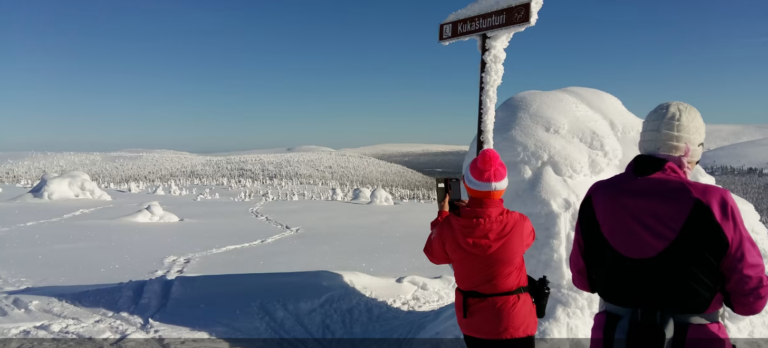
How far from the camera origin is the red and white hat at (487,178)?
2.67 meters

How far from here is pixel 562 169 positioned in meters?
5.53

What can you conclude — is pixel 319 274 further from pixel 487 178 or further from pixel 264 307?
pixel 487 178

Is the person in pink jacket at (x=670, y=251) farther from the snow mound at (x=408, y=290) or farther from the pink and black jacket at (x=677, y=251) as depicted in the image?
the snow mound at (x=408, y=290)

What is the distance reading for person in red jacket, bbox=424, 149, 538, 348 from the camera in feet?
8.66

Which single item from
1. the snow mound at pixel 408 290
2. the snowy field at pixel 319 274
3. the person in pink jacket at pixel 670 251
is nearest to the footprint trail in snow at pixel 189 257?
the snowy field at pixel 319 274

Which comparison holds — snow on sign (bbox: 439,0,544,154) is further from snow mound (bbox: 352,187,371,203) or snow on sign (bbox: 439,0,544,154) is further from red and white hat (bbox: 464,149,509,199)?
snow mound (bbox: 352,187,371,203)

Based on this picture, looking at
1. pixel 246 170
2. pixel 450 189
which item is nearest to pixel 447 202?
pixel 450 189

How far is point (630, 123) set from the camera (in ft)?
20.2

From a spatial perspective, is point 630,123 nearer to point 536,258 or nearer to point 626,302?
point 536,258

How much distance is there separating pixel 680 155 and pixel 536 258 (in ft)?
11.3

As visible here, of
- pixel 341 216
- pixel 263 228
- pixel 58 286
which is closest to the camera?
pixel 58 286

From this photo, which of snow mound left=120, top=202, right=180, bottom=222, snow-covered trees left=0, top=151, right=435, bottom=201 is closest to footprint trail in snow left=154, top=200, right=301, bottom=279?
snow mound left=120, top=202, right=180, bottom=222

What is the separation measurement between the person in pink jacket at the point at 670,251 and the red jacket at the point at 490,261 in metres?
0.63

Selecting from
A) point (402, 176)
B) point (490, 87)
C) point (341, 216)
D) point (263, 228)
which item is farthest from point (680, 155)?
point (402, 176)
